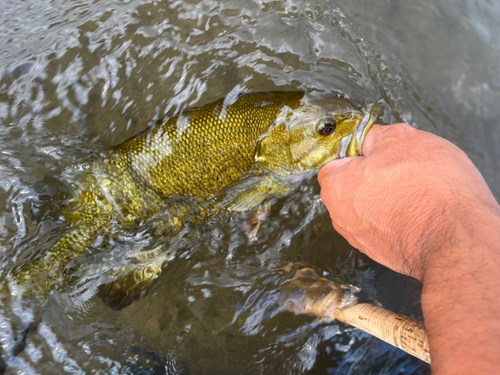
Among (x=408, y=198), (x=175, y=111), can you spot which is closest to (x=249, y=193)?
(x=175, y=111)

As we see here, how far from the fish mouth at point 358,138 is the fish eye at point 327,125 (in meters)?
0.12

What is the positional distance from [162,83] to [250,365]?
2598 millimetres

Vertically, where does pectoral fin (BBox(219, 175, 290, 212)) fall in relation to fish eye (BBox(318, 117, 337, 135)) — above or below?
below

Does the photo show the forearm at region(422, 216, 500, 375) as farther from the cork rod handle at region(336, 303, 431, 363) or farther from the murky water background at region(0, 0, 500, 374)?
the murky water background at region(0, 0, 500, 374)

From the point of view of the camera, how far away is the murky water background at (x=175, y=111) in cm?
265

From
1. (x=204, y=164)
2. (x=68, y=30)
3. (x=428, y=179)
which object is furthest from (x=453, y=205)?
(x=68, y=30)

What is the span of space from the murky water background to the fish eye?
720 millimetres

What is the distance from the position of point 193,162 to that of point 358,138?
121cm

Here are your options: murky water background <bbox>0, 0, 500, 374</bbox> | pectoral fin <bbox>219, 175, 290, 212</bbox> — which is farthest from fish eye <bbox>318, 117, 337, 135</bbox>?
murky water background <bbox>0, 0, 500, 374</bbox>

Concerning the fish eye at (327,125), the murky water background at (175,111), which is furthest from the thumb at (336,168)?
the murky water background at (175,111)

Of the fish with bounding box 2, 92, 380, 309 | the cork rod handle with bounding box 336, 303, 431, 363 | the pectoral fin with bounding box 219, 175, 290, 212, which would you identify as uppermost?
the fish with bounding box 2, 92, 380, 309

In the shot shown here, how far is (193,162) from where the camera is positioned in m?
2.61

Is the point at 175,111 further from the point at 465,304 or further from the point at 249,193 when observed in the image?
the point at 465,304

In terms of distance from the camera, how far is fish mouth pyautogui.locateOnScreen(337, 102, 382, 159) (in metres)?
2.42
